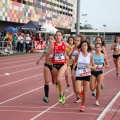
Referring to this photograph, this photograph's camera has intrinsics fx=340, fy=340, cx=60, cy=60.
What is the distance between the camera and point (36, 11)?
51688 millimetres

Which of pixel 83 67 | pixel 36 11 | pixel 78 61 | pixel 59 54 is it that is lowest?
pixel 83 67

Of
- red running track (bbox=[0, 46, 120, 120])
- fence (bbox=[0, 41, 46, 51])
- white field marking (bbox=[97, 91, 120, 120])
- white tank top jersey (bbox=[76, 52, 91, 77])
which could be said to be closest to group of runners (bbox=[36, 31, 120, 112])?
white tank top jersey (bbox=[76, 52, 91, 77])

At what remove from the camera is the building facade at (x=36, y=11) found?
4306 cm

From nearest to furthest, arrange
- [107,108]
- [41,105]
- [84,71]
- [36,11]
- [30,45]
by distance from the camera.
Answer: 1. [84,71]
2. [107,108]
3. [41,105]
4. [30,45]
5. [36,11]

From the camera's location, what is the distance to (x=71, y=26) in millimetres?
69938

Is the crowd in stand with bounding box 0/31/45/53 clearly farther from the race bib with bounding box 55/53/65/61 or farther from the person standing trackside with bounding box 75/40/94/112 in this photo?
the person standing trackside with bounding box 75/40/94/112

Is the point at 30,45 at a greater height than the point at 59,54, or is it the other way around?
the point at 59,54

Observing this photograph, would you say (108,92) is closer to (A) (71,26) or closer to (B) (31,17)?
(B) (31,17)

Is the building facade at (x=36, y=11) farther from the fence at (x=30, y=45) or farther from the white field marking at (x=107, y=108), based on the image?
the white field marking at (x=107, y=108)

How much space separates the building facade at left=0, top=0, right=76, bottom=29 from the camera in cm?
4306

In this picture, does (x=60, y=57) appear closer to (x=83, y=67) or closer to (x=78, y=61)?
(x=78, y=61)

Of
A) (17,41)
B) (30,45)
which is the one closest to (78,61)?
(17,41)

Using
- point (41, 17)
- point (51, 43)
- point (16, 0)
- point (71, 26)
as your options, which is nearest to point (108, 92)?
point (51, 43)

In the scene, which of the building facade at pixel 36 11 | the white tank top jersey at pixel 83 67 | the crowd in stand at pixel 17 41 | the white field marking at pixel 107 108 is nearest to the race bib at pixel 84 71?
the white tank top jersey at pixel 83 67
